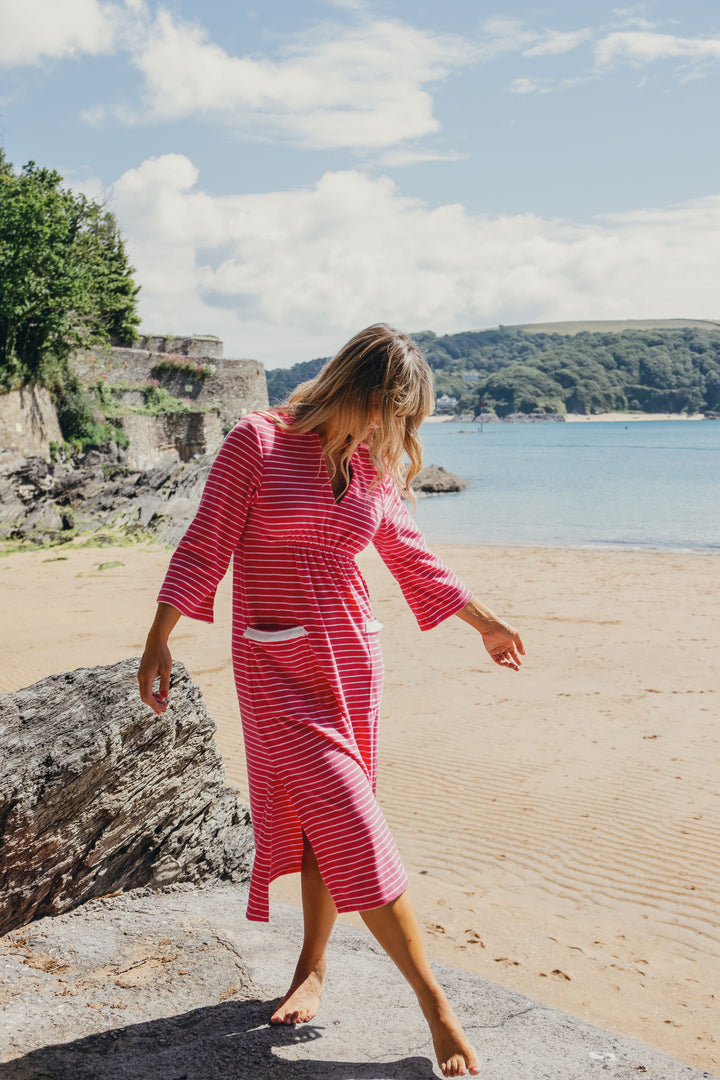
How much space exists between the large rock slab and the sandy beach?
0.61 meters

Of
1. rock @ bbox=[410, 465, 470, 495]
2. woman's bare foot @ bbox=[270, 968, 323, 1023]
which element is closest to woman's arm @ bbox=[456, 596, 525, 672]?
woman's bare foot @ bbox=[270, 968, 323, 1023]

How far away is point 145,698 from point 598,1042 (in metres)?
1.58

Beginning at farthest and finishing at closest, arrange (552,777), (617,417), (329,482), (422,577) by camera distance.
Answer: (617,417), (552,777), (422,577), (329,482)

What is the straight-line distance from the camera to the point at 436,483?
3681 centimetres

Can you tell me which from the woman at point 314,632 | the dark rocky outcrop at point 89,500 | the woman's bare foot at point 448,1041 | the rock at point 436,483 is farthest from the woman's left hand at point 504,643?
the rock at point 436,483

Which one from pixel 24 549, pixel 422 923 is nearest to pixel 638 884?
pixel 422 923

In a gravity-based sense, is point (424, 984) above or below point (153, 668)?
below

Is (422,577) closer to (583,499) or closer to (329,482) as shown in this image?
(329,482)

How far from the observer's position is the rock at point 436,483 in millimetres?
36375

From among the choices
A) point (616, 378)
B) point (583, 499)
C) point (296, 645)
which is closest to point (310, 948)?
point (296, 645)

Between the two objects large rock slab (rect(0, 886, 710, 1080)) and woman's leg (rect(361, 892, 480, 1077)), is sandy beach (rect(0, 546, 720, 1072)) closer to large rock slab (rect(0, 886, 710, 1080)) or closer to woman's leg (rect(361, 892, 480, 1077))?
large rock slab (rect(0, 886, 710, 1080))

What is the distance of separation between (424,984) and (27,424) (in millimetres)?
22661

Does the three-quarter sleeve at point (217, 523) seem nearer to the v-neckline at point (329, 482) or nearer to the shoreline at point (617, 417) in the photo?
the v-neckline at point (329, 482)

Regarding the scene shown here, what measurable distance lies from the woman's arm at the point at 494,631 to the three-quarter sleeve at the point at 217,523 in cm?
85
